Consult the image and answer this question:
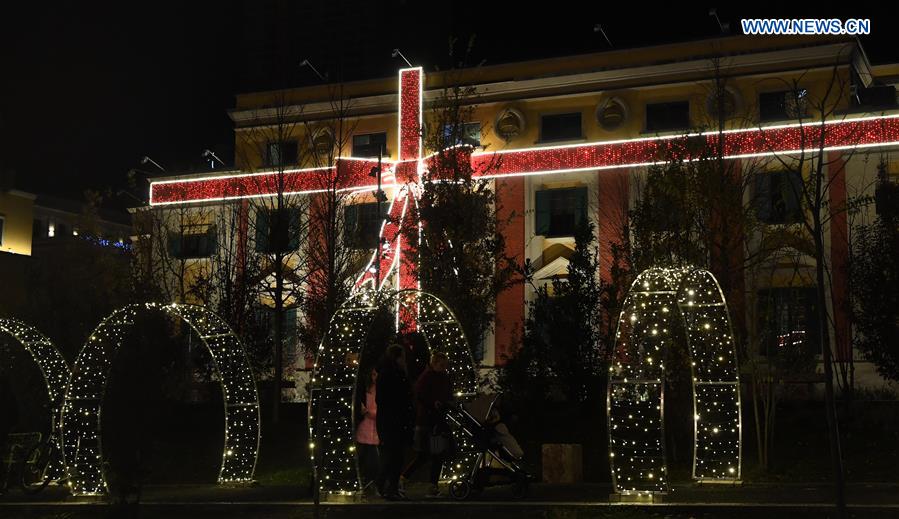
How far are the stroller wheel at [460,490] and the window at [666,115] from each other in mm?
26943

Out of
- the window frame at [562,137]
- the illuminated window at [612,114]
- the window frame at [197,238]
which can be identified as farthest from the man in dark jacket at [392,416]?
the window frame at [562,137]

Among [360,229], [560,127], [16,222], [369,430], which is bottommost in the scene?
[369,430]

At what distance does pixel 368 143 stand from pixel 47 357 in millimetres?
25819

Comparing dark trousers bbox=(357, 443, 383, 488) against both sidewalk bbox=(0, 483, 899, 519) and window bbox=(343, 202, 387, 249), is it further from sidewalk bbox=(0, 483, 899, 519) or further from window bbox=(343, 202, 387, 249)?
window bbox=(343, 202, 387, 249)

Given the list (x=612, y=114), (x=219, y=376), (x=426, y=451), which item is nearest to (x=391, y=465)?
(x=426, y=451)

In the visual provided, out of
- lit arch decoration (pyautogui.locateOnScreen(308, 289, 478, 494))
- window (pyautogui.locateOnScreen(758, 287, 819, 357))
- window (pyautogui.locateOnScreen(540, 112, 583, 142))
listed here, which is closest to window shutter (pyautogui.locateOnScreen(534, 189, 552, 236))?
window (pyautogui.locateOnScreen(540, 112, 583, 142))

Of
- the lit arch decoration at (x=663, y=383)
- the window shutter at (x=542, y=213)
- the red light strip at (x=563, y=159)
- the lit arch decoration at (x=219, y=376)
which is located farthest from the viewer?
the window shutter at (x=542, y=213)

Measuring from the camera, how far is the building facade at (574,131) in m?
34.8

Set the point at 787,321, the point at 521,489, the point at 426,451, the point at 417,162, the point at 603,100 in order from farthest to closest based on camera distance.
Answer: the point at 603,100 < the point at 417,162 < the point at 787,321 < the point at 426,451 < the point at 521,489

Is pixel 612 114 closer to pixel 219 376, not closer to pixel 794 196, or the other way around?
pixel 794 196

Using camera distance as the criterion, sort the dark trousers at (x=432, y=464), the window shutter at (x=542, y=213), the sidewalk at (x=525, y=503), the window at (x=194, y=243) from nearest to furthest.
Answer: the sidewalk at (x=525, y=503), the dark trousers at (x=432, y=464), the window at (x=194, y=243), the window shutter at (x=542, y=213)

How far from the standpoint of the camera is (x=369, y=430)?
50.6 ft

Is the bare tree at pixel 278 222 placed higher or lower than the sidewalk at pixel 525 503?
higher

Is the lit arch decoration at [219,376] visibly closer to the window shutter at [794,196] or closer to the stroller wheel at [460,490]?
the stroller wheel at [460,490]
